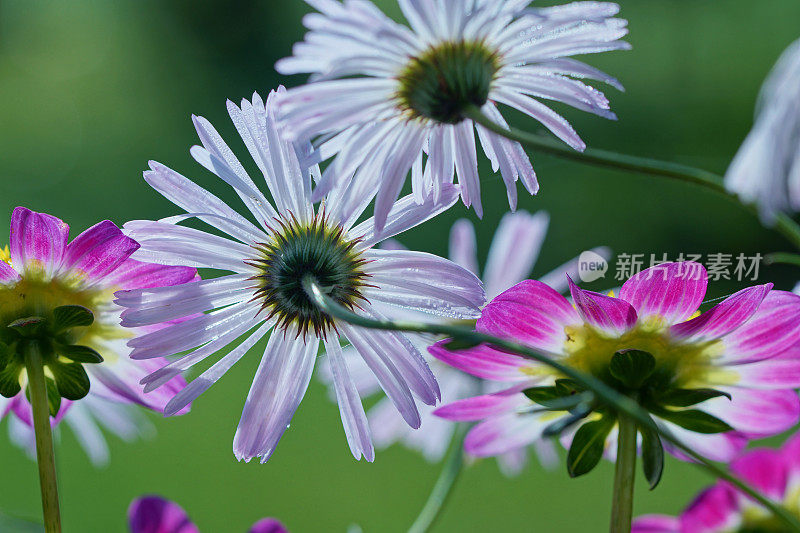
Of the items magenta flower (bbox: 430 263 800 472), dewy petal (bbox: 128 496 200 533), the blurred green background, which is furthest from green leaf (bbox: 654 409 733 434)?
the blurred green background

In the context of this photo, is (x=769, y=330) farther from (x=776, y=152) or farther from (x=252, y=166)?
(x=252, y=166)

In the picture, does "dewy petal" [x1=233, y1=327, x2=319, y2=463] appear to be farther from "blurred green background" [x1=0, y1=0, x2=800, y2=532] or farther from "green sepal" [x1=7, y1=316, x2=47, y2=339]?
"blurred green background" [x1=0, y1=0, x2=800, y2=532]

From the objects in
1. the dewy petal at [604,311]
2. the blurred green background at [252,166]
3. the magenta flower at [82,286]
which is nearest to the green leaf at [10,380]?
the magenta flower at [82,286]

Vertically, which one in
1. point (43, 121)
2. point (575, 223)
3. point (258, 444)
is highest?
point (43, 121)

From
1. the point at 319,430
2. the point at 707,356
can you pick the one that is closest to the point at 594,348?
the point at 707,356

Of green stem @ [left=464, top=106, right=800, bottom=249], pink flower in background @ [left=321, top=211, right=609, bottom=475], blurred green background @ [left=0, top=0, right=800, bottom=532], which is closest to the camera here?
green stem @ [left=464, top=106, right=800, bottom=249]

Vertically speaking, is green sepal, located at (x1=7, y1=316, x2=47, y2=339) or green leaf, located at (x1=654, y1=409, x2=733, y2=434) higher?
green sepal, located at (x1=7, y1=316, x2=47, y2=339)

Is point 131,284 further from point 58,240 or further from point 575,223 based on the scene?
point 575,223
